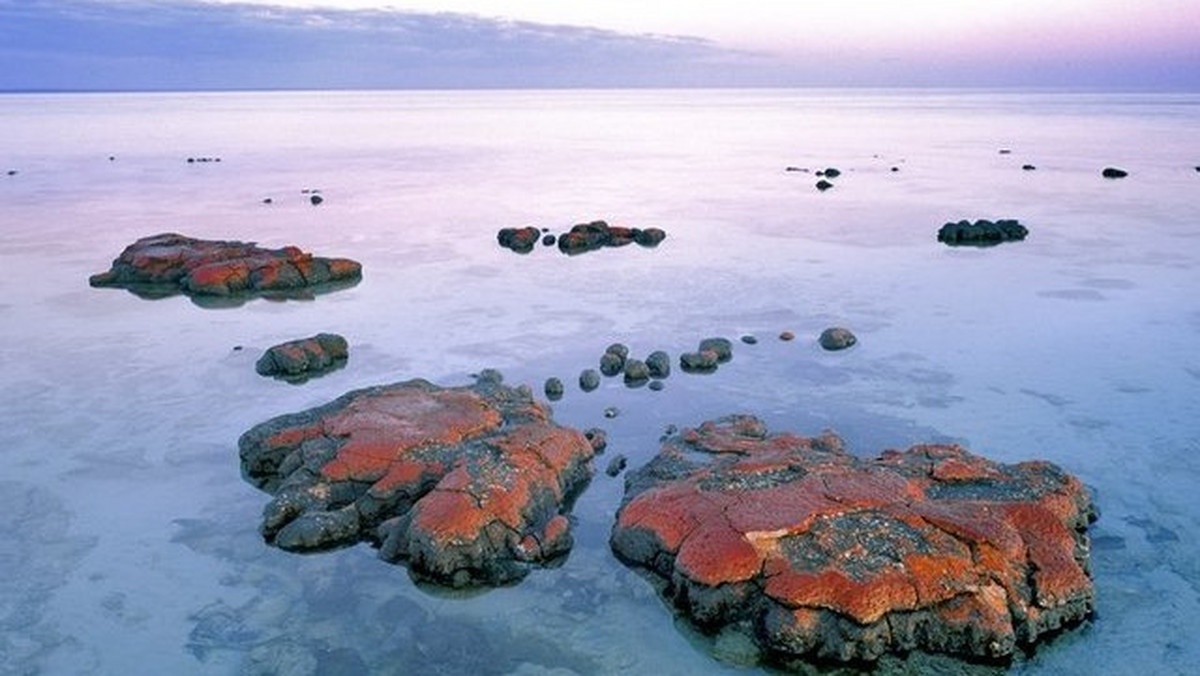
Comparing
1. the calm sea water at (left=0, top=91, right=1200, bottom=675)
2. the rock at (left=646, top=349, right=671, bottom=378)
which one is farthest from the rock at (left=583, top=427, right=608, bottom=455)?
the rock at (left=646, top=349, right=671, bottom=378)

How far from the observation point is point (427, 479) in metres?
16.5

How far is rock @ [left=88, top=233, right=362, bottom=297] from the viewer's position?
3384 centimetres

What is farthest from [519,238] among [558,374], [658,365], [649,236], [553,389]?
[553,389]

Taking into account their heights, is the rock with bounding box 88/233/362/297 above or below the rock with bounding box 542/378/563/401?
below

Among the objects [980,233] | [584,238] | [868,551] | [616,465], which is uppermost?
[868,551]

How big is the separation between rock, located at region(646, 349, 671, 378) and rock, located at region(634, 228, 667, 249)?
19.5m

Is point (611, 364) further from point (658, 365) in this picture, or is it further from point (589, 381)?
point (589, 381)

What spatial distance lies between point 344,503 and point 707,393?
9.29 meters

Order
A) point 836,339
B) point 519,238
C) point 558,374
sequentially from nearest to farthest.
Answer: point 558,374
point 836,339
point 519,238

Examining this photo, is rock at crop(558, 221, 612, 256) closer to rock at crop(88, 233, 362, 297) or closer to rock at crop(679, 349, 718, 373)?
rock at crop(88, 233, 362, 297)

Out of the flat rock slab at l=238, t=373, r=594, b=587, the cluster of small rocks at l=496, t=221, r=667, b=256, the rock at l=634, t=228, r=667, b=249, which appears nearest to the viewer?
the flat rock slab at l=238, t=373, r=594, b=587

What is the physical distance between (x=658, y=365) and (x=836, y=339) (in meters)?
5.46

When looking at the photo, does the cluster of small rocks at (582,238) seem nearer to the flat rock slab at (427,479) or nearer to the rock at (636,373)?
the rock at (636,373)

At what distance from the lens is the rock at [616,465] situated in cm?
1798
